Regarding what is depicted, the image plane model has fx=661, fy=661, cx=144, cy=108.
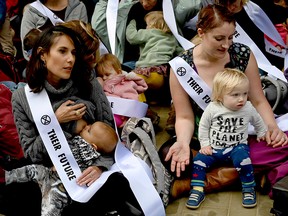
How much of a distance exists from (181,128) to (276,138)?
0.60m

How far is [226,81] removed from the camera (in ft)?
12.9

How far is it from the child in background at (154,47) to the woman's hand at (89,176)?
5.09 ft

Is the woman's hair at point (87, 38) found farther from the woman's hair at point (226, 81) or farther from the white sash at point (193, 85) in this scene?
the woman's hair at point (226, 81)

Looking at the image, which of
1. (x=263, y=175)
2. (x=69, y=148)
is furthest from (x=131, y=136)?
(x=263, y=175)

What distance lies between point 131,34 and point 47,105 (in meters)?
1.79

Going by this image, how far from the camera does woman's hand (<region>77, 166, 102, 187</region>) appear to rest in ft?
12.1

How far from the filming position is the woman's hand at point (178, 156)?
400cm

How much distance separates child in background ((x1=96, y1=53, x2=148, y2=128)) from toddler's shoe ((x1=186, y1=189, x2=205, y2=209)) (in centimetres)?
83

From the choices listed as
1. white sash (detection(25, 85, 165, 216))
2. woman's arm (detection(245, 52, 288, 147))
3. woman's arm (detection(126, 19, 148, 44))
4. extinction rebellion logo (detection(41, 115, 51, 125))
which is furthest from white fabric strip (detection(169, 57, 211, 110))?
woman's arm (detection(126, 19, 148, 44))

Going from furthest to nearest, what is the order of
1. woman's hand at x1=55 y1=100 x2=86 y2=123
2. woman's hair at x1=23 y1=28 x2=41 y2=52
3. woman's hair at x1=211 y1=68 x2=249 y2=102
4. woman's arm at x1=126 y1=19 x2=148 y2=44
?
woman's arm at x1=126 y1=19 x2=148 y2=44
woman's hair at x1=23 y1=28 x2=41 y2=52
woman's hair at x1=211 y1=68 x2=249 y2=102
woman's hand at x1=55 y1=100 x2=86 y2=123

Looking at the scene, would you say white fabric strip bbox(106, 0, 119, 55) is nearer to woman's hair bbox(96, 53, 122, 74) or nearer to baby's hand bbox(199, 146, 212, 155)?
woman's hair bbox(96, 53, 122, 74)

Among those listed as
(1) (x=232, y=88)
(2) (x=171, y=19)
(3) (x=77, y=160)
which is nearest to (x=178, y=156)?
(1) (x=232, y=88)

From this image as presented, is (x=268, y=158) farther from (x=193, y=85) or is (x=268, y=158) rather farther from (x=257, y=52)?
(x=257, y=52)

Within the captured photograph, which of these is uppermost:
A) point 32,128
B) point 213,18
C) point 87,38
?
point 213,18
